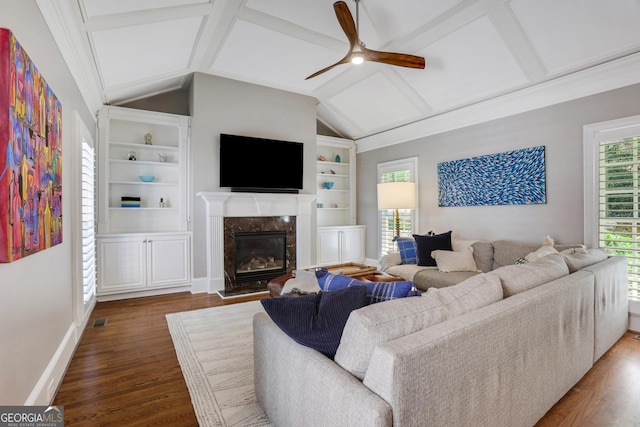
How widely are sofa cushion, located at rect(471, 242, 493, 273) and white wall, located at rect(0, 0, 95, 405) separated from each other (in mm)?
4098

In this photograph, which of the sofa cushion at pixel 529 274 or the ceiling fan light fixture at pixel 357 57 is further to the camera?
the ceiling fan light fixture at pixel 357 57

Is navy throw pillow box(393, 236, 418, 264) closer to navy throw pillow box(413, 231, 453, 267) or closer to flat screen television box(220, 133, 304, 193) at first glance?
navy throw pillow box(413, 231, 453, 267)

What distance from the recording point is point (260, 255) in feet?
16.7

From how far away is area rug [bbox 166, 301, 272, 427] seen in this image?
6.27 feet

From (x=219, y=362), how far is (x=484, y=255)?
317 cm

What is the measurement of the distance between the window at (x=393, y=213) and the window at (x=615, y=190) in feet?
7.59

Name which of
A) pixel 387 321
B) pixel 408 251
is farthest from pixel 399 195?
pixel 387 321

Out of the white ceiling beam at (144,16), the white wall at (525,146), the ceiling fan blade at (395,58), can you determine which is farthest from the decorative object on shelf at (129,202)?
the white wall at (525,146)

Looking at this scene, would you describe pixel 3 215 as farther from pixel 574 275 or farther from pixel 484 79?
pixel 484 79

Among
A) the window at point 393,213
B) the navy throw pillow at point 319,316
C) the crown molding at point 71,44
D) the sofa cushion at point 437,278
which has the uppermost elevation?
the crown molding at point 71,44

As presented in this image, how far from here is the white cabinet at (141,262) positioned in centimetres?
420

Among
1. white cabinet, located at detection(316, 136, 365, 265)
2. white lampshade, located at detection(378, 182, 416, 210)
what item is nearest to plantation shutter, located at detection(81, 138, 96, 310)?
white cabinet, located at detection(316, 136, 365, 265)

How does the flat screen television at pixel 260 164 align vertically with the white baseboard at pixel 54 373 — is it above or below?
above

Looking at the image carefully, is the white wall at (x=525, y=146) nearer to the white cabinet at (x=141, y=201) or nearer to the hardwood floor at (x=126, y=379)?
the white cabinet at (x=141, y=201)
